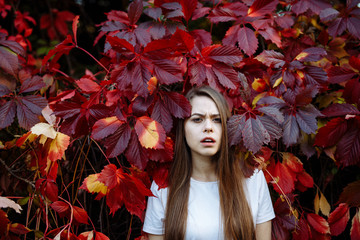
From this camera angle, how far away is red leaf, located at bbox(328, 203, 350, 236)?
1106 mm

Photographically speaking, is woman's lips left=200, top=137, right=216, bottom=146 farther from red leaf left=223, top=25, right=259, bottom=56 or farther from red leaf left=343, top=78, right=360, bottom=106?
Answer: red leaf left=343, top=78, right=360, bottom=106

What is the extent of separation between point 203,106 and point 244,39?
0.28m

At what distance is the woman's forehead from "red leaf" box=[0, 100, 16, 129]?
60 cm

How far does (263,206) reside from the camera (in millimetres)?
1181

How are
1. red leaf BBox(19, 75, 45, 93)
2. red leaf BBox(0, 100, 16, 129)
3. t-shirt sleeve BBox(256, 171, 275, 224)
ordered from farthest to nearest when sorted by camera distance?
t-shirt sleeve BBox(256, 171, 275, 224), red leaf BBox(19, 75, 45, 93), red leaf BBox(0, 100, 16, 129)

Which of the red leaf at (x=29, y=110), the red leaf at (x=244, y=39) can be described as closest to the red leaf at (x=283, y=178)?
the red leaf at (x=244, y=39)

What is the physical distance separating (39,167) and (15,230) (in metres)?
0.21

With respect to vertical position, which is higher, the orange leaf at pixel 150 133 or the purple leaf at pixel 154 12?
the purple leaf at pixel 154 12

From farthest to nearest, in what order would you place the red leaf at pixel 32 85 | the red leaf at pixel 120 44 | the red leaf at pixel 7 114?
the red leaf at pixel 32 85
the red leaf at pixel 7 114
the red leaf at pixel 120 44

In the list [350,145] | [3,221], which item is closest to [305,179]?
[350,145]

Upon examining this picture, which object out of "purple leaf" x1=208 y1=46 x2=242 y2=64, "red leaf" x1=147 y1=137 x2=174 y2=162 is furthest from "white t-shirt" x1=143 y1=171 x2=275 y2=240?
"purple leaf" x1=208 y1=46 x2=242 y2=64

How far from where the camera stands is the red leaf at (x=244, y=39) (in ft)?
3.56

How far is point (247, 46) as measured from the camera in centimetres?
109

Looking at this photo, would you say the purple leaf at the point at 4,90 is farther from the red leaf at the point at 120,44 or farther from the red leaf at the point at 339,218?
the red leaf at the point at 339,218
